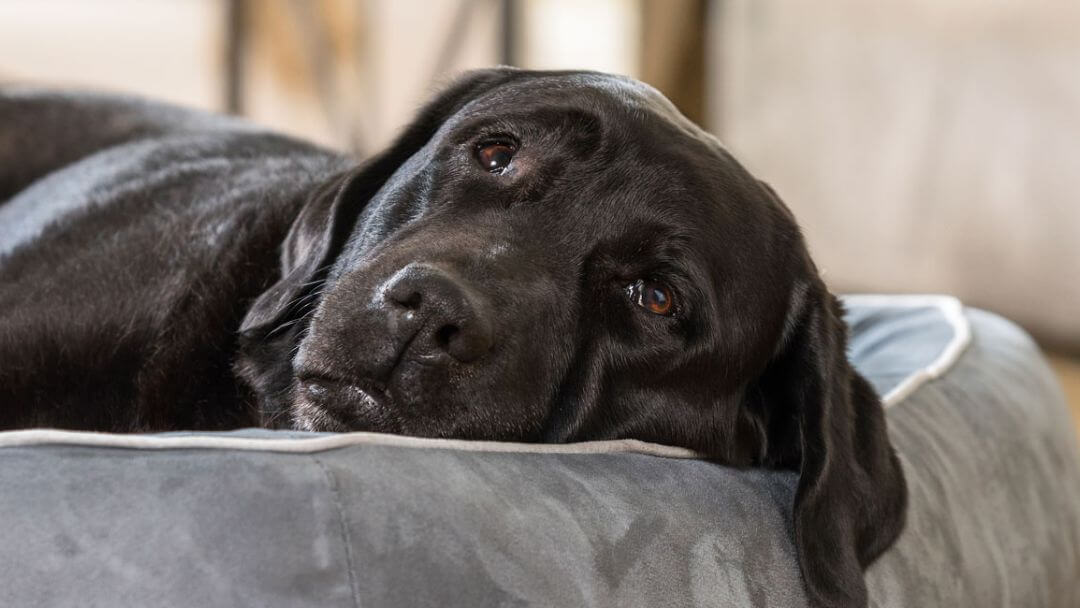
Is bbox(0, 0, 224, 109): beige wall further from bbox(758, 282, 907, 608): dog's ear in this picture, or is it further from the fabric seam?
the fabric seam

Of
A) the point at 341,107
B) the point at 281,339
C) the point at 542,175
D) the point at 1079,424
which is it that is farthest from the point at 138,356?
the point at 341,107

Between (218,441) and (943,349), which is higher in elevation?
(218,441)

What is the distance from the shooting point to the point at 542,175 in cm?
194

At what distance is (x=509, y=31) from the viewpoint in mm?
6484

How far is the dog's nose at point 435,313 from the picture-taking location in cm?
162

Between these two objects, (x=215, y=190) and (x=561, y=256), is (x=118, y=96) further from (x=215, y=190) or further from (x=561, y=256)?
(x=561, y=256)

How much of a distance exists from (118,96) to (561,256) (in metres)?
2.17

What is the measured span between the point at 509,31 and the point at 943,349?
4230 millimetres

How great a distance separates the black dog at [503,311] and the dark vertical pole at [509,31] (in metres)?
4.22

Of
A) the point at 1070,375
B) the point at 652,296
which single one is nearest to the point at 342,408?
the point at 652,296

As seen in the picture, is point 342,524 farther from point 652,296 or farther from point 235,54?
point 235,54

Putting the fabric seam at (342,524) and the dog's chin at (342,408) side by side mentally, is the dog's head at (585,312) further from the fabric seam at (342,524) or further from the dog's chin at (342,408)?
the fabric seam at (342,524)

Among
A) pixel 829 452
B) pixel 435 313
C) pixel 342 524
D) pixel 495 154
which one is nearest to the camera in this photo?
pixel 342 524

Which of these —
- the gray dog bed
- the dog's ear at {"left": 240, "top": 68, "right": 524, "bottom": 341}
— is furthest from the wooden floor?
the dog's ear at {"left": 240, "top": 68, "right": 524, "bottom": 341}
